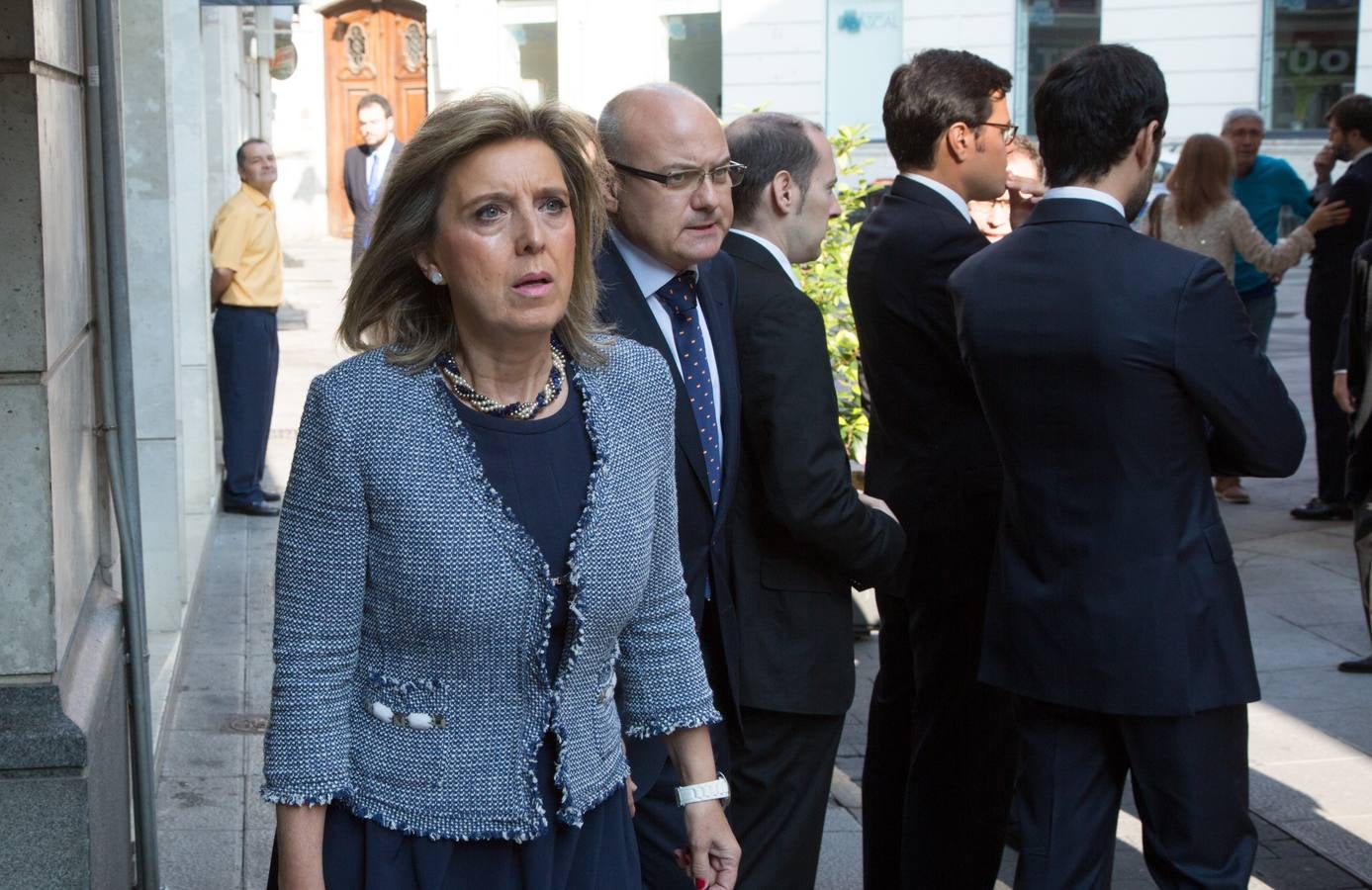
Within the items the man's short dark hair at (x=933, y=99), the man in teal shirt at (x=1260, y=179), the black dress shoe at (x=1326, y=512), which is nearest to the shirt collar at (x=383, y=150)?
the man in teal shirt at (x=1260, y=179)

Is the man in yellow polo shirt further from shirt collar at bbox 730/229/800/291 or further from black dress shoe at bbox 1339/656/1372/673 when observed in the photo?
shirt collar at bbox 730/229/800/291

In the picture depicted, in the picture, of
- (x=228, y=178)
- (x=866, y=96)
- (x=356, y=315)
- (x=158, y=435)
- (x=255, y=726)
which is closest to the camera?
(x=356, y=315)

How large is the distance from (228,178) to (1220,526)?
34.4ft

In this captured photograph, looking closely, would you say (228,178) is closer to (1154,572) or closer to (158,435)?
(158,435)

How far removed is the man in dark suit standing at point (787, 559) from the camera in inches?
145

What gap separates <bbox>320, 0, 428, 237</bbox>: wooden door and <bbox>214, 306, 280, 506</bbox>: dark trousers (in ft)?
68.5

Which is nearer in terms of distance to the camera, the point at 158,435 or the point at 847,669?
the point at 847,669

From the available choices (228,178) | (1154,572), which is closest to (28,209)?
(1154,572)

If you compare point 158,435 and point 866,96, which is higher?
point 866,96

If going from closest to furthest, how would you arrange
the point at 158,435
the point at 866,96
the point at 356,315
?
the point at 356,315 → the point at 158,435 → the point at 866,96

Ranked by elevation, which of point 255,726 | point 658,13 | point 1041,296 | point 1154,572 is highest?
point 658,13

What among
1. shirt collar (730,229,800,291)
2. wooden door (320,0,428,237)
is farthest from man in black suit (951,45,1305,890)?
wooden door (320,0,428,237)

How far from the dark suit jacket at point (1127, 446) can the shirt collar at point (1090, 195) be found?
1 cm

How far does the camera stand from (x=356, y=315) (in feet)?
8.89
